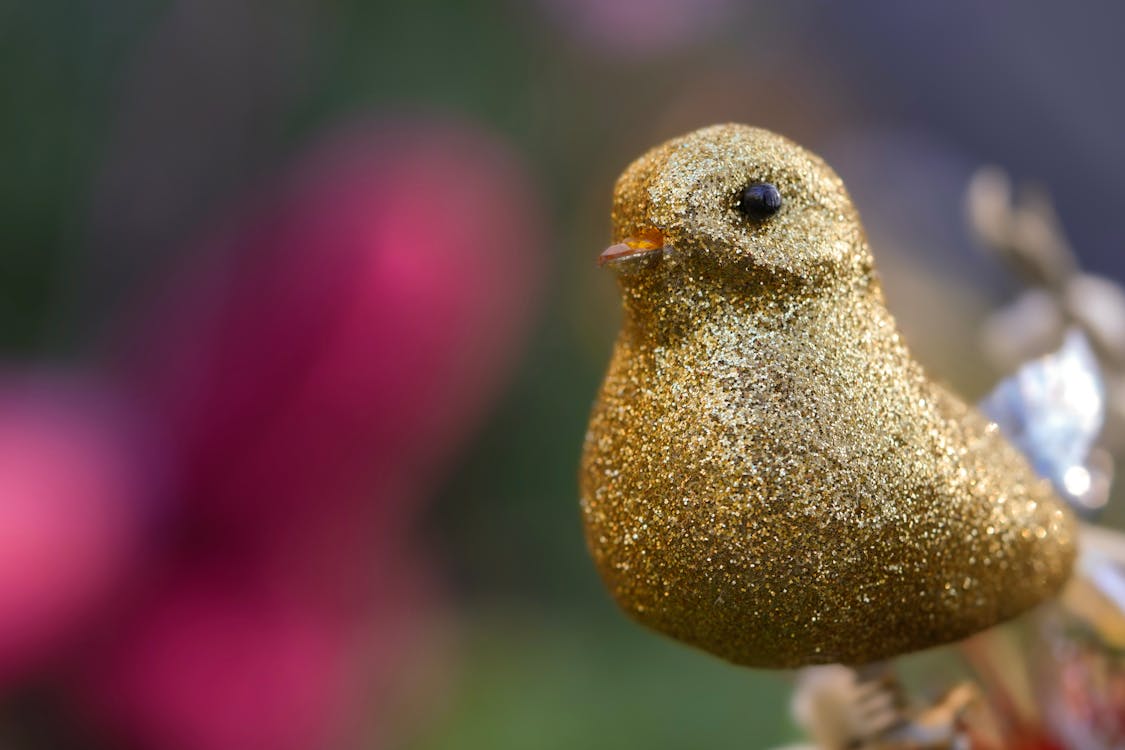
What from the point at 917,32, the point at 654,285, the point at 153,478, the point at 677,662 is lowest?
the point at 677,662

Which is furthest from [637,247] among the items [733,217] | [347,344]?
[347,344]

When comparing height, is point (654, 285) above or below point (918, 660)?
above

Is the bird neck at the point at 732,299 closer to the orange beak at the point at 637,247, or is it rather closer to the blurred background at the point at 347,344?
the orange beak at the point at 637,247

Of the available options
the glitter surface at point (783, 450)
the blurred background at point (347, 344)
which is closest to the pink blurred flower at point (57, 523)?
the blurred background at point (347, 344)

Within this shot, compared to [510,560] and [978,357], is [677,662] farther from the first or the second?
[978,357]

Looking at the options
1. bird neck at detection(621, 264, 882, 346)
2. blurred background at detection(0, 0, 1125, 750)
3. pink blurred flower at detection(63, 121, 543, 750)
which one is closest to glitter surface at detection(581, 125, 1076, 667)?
bird neck at detection(621, 264, 882, 346)

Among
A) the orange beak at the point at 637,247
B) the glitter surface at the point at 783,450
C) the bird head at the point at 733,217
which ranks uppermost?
the bird head at the point at 733,217

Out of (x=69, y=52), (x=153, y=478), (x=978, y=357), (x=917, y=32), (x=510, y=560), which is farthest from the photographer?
(x=917, y=32)

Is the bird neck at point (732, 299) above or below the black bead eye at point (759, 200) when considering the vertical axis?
below

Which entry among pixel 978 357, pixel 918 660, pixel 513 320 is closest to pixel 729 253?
pixel 918 660
